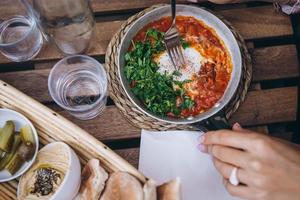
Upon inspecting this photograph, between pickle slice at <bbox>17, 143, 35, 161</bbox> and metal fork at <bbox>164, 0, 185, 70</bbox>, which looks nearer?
pickle slice at <bbox>17, 143, 35, 161</bbox>

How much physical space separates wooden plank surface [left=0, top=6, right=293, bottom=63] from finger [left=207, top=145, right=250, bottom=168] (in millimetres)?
440

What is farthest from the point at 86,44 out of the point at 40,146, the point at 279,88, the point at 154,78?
the point at 279,88

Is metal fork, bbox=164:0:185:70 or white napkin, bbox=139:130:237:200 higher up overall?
metal fork, bbox=164:0:185:70

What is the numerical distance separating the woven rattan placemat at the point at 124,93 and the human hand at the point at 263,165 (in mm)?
214

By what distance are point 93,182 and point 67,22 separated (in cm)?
52

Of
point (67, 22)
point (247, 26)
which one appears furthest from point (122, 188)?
point (247, 26)

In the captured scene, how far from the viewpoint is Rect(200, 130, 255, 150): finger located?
1191 mm

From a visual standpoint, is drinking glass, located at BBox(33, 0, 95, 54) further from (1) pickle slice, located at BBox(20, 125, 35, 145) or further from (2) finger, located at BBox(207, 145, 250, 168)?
(2) finger, located at BBox(207, 145, 250, 168)

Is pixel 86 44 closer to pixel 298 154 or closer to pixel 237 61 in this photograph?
pixel 237 61

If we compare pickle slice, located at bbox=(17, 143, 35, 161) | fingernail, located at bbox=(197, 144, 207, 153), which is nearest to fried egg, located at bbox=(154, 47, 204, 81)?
fingernail, located at bbox=(197, 144, 207, 153)

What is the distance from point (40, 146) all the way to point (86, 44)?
1.15 ft

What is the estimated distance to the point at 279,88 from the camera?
1.47 meters

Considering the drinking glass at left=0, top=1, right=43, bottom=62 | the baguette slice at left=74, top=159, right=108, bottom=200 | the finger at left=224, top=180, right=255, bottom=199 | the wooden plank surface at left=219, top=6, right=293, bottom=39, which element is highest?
the wooden plank surface at left=219, top=6, right=293, bottom=39

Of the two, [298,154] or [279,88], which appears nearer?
[298,154]
